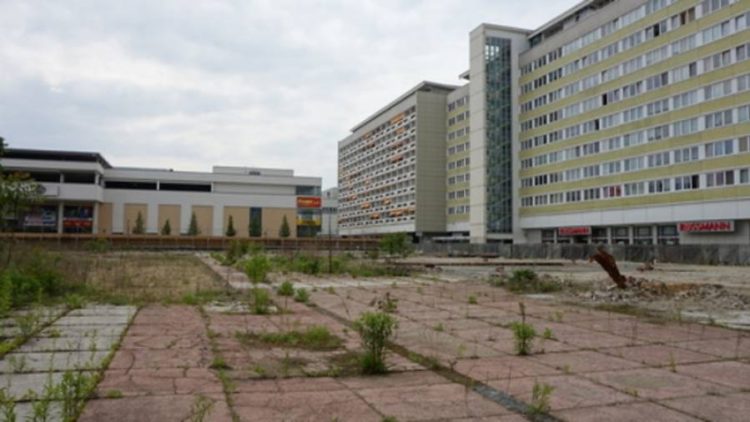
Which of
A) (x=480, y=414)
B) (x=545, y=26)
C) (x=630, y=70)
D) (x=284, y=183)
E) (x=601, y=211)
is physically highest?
(x=545, y=26)

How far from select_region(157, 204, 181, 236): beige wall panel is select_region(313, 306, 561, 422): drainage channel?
326ft

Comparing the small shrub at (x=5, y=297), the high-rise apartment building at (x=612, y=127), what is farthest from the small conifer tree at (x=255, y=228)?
the small shrub at (x=5, y=297)

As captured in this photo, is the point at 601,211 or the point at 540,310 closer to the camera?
the point at 540,310

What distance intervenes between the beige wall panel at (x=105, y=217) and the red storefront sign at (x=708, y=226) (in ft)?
272

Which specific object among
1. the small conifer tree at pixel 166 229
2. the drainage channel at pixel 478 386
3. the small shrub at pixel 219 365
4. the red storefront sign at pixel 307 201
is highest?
the red storefront sign at pixel 307 201

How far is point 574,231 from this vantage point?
2913 inches

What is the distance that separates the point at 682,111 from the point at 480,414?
63.0 meters

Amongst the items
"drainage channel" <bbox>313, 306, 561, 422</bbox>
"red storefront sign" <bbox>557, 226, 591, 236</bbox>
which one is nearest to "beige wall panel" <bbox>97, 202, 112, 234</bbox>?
"red storefront sign" <bbox>557, 226, 591, 236</bbox>

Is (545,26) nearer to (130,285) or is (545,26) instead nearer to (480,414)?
(130,285)

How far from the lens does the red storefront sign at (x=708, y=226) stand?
54500 mm

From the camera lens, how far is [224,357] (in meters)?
7.43

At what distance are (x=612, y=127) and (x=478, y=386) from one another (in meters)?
68.8

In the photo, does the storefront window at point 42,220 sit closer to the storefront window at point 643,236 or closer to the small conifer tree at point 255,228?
the small conifer tree at point 255,228

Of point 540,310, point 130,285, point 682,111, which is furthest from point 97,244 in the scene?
point 682,111
